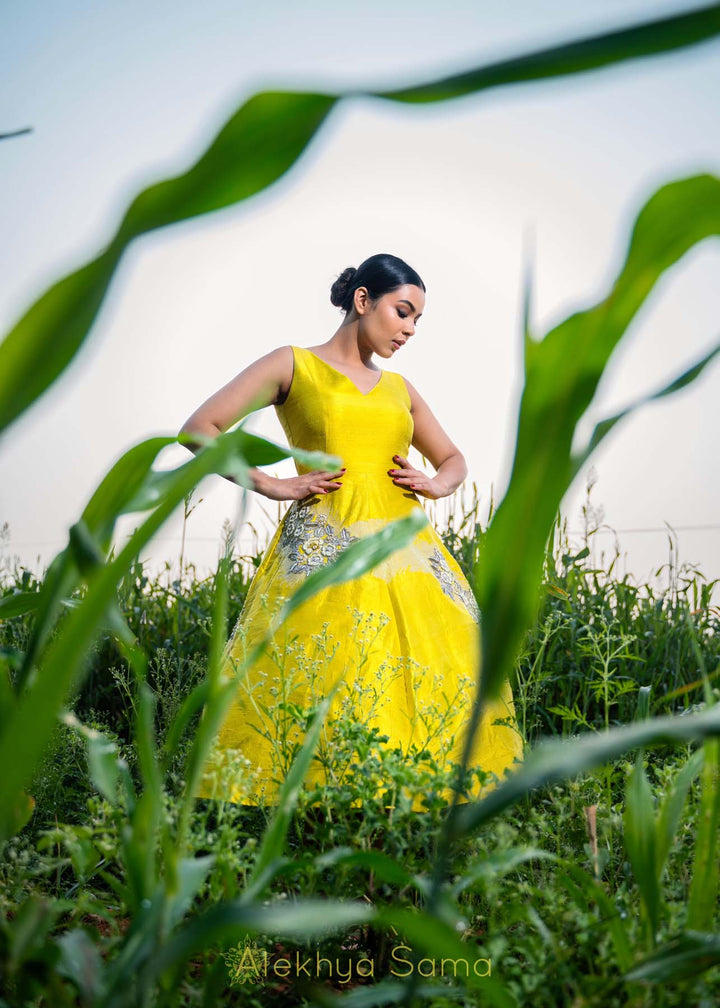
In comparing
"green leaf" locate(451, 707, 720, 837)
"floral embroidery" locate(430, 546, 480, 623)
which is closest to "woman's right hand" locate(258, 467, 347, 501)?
"floral embroidery" locate(430, 546, 480, 623)

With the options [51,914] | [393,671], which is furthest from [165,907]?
[393,671]

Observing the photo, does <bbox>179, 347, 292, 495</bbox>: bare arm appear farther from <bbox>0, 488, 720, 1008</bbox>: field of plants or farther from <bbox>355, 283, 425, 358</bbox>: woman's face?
<bbox>0, 488, 720, 1008</bbox>: field of plants

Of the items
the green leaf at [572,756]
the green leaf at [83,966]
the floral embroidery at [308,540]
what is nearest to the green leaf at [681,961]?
the green leaf at [572,756]

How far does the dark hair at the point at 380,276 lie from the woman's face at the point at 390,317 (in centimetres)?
2

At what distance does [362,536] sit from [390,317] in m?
0.63

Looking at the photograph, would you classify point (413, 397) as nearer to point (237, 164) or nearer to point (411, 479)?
point (411, 479)

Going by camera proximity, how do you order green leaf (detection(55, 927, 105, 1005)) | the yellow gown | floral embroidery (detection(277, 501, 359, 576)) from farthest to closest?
floral embroidery (detection(277, 501, 359, 576)) < the yellow gown < green leaf (detection(55, 927, 105, 1005))

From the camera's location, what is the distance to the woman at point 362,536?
61.7 inches

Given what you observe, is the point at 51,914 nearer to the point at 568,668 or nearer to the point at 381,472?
the point at 381,472

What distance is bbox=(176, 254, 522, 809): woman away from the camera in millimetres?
1566

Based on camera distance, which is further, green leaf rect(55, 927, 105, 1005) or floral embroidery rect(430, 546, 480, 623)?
floral embroidery rect(430, 546, 480, 623)

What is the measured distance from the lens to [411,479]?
200 centimetres

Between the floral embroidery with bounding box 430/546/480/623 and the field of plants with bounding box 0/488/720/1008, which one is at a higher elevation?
the floral embroidery with bounding box 430/546/480/623

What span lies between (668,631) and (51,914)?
8.29 ft
